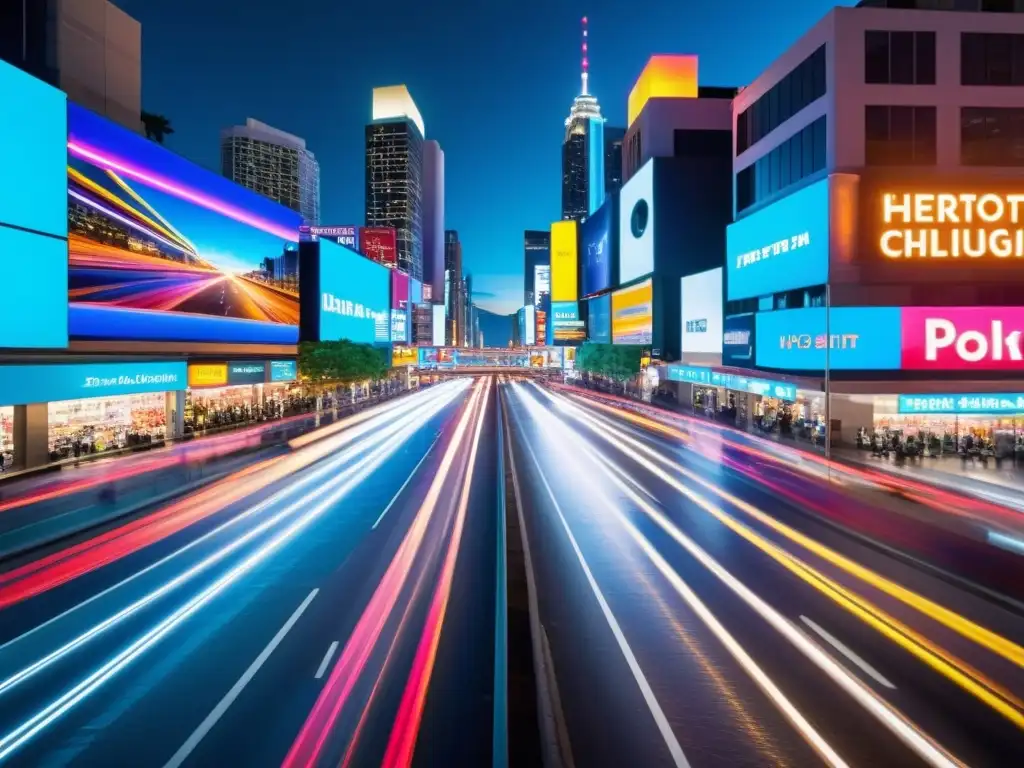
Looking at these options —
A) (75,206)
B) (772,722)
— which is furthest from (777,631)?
(75,206)

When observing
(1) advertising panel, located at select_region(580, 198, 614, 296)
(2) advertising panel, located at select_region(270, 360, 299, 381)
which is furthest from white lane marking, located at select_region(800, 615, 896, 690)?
(1) advertising panel, located at select_region(580, 198, 614, 296)

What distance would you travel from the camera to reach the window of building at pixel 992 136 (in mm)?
35562

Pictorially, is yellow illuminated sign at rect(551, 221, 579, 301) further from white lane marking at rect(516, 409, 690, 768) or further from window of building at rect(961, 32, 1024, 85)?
white lane marking at rect(516, 409, 690, 768)

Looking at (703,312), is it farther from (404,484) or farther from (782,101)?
(404,484)

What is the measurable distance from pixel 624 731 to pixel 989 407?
32.1 metres

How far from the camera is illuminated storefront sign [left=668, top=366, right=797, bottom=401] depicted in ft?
122

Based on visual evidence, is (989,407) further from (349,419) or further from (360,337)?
(360,337)

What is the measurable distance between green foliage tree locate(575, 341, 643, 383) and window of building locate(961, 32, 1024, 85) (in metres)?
49.0

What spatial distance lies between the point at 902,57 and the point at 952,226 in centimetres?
1055

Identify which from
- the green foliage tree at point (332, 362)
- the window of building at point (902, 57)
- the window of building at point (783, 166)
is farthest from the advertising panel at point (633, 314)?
the window of building at point (902, 57)

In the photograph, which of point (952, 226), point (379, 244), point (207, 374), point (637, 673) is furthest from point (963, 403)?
point (379, 244)

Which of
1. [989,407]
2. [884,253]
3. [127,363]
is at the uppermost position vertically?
[884,253]

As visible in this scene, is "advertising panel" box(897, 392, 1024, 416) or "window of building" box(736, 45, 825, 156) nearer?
"advertising panel" box(897, 392, 1024, 416)

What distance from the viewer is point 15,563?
1516 cm
